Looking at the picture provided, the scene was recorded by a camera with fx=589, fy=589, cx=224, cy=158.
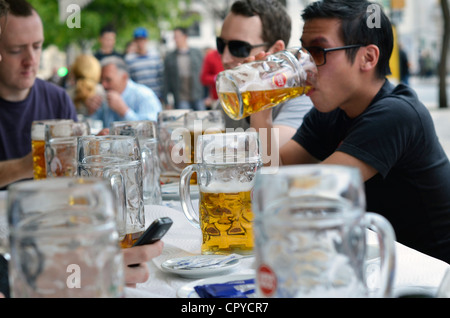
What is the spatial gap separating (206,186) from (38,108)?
2255mm

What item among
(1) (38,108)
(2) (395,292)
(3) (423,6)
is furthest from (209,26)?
(2) (395,292)

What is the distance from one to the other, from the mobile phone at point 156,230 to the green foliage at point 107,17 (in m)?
16.4

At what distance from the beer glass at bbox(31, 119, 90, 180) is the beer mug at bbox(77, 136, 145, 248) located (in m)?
0.59

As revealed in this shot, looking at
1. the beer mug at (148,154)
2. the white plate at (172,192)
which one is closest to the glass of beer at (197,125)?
the white plate at (172,192)

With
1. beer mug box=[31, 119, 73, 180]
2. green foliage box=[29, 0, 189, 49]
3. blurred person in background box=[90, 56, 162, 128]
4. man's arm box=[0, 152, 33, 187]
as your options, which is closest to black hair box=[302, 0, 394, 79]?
beer mug box=[31, 119, 73, 180]

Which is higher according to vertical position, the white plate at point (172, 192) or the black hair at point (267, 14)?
the black hair at point (267, 14)

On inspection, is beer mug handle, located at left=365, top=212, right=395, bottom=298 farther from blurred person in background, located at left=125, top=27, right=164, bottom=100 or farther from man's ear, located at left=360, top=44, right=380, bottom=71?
blurred person in background, located at left=125, top=27, right=164, bottom=100

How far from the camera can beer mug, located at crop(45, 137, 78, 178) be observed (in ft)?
6.29

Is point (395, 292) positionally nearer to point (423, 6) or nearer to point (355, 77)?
point (355, 77)

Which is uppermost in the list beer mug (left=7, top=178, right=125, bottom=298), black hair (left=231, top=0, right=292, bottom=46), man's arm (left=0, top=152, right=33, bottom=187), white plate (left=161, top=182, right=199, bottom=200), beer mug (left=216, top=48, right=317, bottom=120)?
black hair (left=231, top=0, right=292, bottom=46)

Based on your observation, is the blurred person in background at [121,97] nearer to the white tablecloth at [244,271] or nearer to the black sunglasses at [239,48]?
the black sunglasses at [239,48]

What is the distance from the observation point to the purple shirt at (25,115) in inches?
126

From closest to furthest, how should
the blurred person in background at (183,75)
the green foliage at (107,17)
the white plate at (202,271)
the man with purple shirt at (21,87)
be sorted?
1. the white plate at (202,271)
2. the man with purple shirt at (21,87)
3. the blurred person in background at (183,75)
4. the green foliage at (107,17)

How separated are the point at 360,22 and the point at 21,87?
6.30ft
